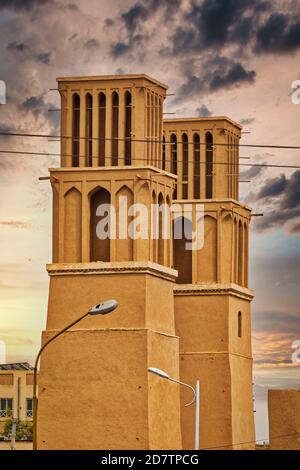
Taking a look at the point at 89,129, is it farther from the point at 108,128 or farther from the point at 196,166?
the point at 196,166

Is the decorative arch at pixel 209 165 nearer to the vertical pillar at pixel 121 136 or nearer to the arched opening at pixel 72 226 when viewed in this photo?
the vertical pillar at pixel 121 136

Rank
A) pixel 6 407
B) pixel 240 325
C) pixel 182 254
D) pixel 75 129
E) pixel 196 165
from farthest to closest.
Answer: pixel 6 407 → pixel 196 165 → pixel 182 254 → pixel 240 325 → pixel 75 129

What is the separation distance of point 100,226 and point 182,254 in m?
10.3

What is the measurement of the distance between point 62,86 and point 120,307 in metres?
6.84

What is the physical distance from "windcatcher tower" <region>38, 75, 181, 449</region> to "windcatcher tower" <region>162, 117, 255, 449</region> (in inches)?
225

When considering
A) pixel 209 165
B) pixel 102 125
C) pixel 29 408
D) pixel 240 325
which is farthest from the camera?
pixel 29 408

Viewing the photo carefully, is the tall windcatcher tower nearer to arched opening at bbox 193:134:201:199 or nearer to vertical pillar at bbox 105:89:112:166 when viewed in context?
vertical pillar at bbox 105:89:112:166

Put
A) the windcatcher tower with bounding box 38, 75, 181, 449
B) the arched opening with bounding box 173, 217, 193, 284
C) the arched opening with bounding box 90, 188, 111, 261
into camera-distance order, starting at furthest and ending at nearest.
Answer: the arched opening with bounding box 173, 217, 193, 284 < the arched opening with bounding box 90, 188, 111, 261 < the windcatcher tower with bounding box 38, 75, 181, 449

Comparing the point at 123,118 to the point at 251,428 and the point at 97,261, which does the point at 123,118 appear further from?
the point at 251,428

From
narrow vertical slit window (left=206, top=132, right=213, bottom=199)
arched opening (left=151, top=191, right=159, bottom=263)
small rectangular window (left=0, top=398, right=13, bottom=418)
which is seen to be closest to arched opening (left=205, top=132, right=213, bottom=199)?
narrow vertical slit window (left=206, top=132, right=213, bottom=199)

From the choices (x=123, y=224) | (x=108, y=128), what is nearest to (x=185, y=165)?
(x=108, y=128)

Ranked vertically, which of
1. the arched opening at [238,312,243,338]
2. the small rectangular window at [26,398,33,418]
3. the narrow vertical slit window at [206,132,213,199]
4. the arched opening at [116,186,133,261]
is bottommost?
the small rectangular window at [26,398,33,418]

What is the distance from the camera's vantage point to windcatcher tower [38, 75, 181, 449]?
2013 inches

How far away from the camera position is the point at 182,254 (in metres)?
62.7
